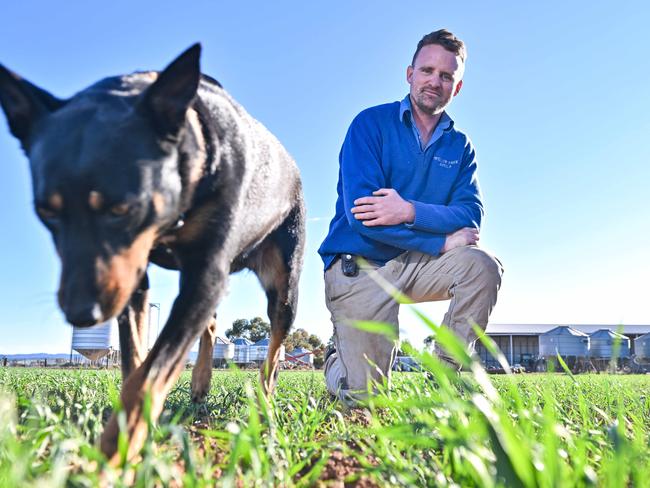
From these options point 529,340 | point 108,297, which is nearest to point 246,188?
point 108,297

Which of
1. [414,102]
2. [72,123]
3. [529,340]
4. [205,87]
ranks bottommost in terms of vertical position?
[529,340]

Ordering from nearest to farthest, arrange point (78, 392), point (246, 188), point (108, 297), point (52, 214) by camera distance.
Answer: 1. point (108, 297)
2. point (52, 214)
3. point (246, 188)
4. point (78, 392)

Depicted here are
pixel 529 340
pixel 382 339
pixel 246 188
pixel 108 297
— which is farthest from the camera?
pixel 529 340

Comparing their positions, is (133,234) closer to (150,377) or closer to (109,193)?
(109,193)

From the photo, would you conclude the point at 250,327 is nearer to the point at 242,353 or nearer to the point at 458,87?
the point at 242,353

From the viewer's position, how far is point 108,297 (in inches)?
80.1

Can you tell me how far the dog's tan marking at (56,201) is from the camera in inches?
82.5

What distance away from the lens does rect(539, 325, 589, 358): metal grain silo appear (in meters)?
51.7

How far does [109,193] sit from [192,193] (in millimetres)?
540

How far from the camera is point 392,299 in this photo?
4742mm

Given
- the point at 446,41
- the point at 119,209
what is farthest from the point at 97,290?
the point at 446,41

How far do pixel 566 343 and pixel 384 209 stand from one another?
52.6 m

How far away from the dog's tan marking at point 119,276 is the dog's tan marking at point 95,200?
0.18 metres

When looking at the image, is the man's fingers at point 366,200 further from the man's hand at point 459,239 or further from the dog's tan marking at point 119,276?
the dog's tan marking at point 119,276
